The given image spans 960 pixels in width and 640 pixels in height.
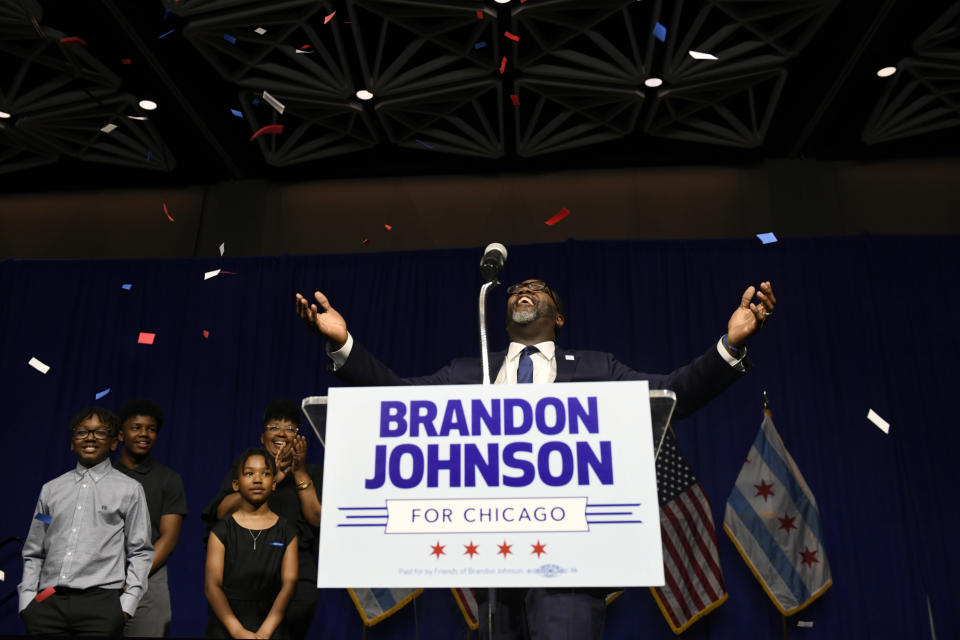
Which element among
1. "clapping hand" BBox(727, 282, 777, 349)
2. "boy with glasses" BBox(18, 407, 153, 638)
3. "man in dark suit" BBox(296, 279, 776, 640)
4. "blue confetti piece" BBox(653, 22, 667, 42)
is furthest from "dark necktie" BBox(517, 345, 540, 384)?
"blue confetti piece" BBox(653, 22, 667, 42)

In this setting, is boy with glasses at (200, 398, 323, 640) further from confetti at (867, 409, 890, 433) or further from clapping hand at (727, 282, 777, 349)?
confetti at (867, 409, 890, 433)

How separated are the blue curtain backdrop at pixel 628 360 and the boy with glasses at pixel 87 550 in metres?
1.98

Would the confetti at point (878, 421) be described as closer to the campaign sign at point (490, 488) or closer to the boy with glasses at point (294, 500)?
the boy with glasses at point (294, 500)

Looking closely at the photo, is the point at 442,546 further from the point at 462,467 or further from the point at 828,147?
the point at 828,147

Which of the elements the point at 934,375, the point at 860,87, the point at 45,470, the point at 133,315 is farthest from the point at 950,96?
the point at 45,470

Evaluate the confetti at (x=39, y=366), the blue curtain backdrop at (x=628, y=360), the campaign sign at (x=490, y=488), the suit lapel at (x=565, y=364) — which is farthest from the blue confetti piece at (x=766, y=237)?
the confetti at (x=39, y=366)

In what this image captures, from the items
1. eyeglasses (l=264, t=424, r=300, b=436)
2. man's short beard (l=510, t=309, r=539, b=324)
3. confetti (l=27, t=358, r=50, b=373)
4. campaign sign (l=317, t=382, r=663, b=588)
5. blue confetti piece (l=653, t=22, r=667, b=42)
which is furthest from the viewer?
confetti (l=27, t=358, r=50, b=373)

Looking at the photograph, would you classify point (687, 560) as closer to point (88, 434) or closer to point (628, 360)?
point (628, 360)

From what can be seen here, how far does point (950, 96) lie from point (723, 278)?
6.90ft

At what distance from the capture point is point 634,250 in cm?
531

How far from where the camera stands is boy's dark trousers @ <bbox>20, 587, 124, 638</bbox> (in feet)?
8.52

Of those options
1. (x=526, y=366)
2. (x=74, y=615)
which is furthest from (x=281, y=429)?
(x=526, y=366)

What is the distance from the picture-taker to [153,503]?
11.2 feet

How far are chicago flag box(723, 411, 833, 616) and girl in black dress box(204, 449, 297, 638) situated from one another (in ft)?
8.86
